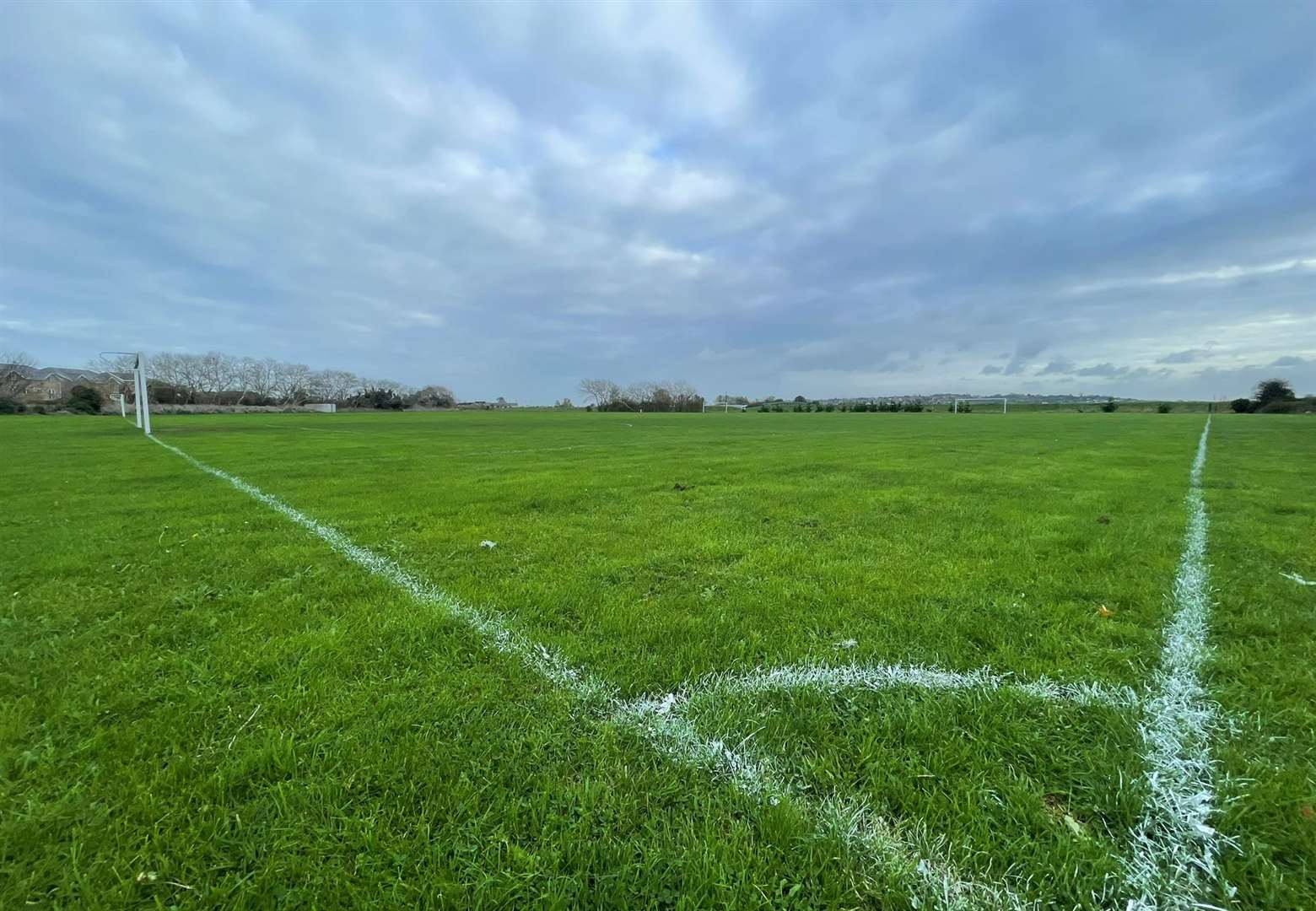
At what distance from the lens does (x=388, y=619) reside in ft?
11.0

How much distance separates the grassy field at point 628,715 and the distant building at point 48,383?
70.4m

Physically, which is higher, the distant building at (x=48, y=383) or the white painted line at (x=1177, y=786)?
the distant building at (x=48, y=383)

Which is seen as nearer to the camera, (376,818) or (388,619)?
(376,818)

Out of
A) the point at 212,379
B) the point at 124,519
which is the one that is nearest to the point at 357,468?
the point at 124,519

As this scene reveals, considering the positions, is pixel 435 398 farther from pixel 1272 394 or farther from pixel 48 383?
pixel 1272 394

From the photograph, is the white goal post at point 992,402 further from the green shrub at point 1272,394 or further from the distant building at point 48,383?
the distant building at point 48,383

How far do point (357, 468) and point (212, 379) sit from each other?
99.1 metres

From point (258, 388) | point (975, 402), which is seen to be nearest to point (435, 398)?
point (258, 388)

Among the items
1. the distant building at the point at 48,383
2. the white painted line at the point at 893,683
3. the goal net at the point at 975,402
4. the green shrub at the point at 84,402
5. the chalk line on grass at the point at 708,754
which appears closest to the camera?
the chalk line on grass at the point at 708,754

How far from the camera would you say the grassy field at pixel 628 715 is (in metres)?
1.63

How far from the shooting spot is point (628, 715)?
2385 millimetres

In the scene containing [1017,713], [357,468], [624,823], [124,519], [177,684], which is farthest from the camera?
[357,468]

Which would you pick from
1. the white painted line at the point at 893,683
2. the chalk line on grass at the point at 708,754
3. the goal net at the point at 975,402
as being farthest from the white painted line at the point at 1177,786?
the goal net at the point at 975,402

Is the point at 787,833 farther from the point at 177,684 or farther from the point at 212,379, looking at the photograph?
the point at 212,379
